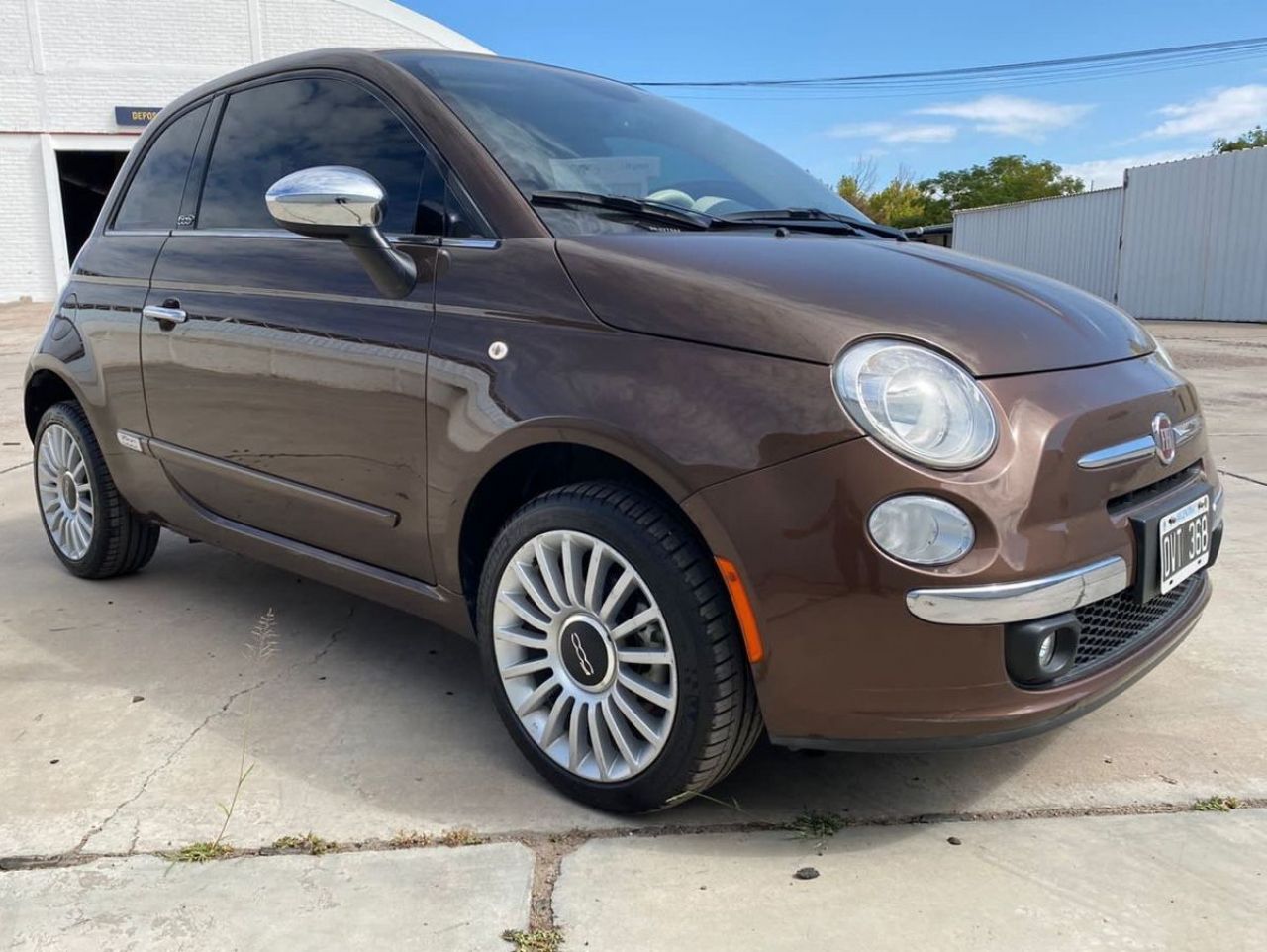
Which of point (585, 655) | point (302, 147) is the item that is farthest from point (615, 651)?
point (302, 147)

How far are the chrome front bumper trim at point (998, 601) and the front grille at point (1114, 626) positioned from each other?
3.9 inches

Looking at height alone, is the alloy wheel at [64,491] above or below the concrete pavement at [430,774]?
above

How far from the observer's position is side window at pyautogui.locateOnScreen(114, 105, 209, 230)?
11.0 ft

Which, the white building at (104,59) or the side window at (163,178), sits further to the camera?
the white building at (104,59)

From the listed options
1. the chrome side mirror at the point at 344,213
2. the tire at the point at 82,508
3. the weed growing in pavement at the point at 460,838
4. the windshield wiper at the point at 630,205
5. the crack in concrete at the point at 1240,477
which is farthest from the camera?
the crack in concrete at the point at 1240,477

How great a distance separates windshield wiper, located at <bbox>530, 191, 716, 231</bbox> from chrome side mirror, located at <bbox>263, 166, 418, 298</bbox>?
1.13ft

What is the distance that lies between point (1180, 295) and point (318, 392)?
2094 cm

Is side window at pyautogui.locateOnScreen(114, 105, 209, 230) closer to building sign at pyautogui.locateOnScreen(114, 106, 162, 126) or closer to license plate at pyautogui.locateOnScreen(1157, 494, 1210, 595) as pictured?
license plate at pyautogui.locateOnScreen(1157, 494, 1210, 595)

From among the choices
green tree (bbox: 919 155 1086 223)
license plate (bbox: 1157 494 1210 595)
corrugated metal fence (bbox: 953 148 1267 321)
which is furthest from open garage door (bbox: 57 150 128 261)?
green tree (bbox: 919 155 1086 223)

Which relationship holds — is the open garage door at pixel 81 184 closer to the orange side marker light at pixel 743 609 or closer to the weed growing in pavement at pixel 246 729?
the weed growing in pavement at pixel 246 729

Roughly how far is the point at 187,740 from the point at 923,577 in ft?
6.00

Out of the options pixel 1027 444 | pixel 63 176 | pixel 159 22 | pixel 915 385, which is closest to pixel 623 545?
pixel 915 385

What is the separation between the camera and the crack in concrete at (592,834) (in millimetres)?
2061

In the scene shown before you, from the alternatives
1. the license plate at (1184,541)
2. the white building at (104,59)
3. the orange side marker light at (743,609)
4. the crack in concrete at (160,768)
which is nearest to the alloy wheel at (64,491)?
the crack in concrete at (160,768)
